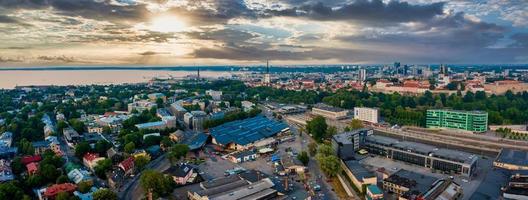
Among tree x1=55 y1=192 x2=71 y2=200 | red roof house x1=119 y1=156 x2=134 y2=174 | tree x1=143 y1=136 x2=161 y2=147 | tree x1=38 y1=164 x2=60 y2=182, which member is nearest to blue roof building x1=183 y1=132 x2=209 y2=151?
tree x1=143 y1=136 x2=161 y2=147

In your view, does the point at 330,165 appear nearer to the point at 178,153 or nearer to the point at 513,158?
the point at 178,153

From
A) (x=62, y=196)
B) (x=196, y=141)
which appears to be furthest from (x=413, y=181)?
(x=196, y=141)

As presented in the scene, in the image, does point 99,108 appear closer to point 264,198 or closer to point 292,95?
point 292,95

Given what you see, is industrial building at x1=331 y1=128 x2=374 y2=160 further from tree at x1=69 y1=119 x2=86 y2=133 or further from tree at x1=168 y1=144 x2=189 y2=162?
tree at x1=69 y1=119 x2=86 y2=133

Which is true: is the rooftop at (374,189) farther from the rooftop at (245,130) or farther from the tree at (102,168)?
the tree at (102,168)

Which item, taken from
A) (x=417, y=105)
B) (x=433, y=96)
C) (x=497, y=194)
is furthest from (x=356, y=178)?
(x=433, y=96)
